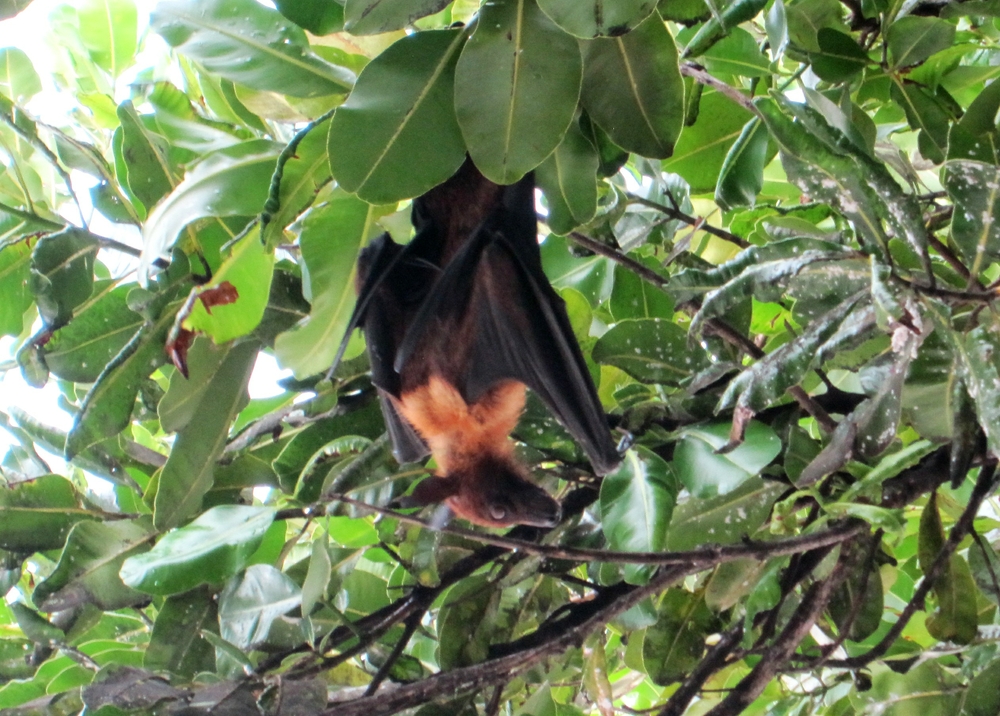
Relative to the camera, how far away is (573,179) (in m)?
1.39

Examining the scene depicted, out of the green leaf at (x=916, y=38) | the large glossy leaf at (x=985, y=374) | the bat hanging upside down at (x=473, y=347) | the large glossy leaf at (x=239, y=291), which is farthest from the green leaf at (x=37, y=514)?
the green leaf at (x=916, y=38)

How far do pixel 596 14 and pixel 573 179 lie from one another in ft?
1.47

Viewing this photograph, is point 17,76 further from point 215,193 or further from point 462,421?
point 462,421

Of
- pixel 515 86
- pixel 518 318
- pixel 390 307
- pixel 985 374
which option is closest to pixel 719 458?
pixel 985 374

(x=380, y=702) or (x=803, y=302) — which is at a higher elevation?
(x=803, y=302)

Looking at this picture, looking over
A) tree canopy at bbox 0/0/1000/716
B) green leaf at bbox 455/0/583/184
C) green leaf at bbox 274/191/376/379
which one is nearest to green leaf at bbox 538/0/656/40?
tree canopy at bbox 0/0/1000/716

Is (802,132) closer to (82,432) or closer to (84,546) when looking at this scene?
(82,432)

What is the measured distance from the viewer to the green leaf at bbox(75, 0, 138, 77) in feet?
6.53

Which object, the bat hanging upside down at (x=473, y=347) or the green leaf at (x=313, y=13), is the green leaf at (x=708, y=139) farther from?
the green leaf at (x=313, y=13)

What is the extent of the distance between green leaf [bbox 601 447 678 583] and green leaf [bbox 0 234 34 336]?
1.14m

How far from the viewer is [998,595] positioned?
1.58 m

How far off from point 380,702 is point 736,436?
71 centimetres

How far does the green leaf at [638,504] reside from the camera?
134cm

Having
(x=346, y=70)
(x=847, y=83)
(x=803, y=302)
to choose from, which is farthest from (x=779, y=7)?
(x=346, y=70)
